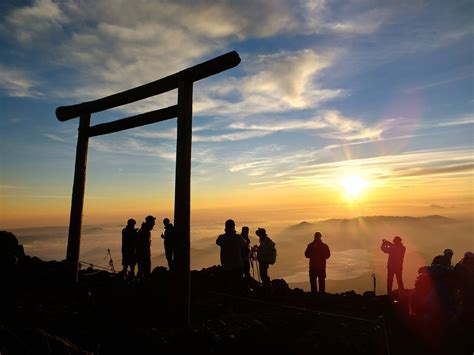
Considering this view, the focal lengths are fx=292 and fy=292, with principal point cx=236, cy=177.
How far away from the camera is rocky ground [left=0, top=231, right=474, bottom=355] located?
363 cm

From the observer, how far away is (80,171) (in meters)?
7.36

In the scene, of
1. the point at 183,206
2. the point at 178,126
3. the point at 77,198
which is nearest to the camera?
the point at 183,206

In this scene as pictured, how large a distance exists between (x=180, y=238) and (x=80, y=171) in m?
Result: 3.96

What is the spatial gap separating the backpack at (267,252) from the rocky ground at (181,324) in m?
1.00

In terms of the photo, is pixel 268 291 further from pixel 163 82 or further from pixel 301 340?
pixel 163 82

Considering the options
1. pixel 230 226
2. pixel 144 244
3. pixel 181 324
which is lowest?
pixel 181 324

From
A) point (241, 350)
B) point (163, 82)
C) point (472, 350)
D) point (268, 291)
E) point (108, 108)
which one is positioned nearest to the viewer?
point (241, 350)

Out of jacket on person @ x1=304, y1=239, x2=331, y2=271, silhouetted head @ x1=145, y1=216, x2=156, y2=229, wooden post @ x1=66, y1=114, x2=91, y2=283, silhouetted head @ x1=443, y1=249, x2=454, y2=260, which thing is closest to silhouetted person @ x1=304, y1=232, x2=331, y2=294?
jacket on person @ x1=304, y1=239, x2=331, y2=271

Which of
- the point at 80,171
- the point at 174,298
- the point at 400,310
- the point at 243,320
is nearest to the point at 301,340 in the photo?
the point at 243,320

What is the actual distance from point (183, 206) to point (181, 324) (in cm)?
199

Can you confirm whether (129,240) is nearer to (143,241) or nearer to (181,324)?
(143,241)

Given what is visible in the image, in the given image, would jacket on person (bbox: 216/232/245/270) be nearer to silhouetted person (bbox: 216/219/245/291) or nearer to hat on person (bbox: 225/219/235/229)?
silhouetted person (bbox: 216/219/245/291)

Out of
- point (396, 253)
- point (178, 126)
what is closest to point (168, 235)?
point (178, 126)

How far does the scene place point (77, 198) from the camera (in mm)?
7270
